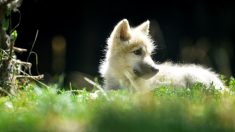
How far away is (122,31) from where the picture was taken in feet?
26.2

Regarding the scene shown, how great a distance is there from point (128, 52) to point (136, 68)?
10.6 inches

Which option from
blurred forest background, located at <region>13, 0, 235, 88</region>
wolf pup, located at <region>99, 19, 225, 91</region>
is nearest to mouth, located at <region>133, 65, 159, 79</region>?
wolf pup, located at <region>99, 19, 225, 91</region>

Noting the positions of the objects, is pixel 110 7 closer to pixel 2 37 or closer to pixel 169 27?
pixel 169 27

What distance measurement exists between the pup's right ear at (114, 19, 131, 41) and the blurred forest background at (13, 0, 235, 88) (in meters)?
4.11

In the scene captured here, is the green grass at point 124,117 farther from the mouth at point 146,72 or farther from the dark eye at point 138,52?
the dark eye at point 138,52

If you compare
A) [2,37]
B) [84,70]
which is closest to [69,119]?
[2,37]

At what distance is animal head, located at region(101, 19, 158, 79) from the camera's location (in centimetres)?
785

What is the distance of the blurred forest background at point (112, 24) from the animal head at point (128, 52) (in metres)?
4.02

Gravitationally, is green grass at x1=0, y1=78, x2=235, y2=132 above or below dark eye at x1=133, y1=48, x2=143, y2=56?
below

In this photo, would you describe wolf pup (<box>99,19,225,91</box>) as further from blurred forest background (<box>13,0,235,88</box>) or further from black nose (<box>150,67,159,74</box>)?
blurred forest background (<box>13,0,235,88</box>)

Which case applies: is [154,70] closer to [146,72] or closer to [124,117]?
[146,72]

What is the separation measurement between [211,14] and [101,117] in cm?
877

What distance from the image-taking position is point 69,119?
420 cm

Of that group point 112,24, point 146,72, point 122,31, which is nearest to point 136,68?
point 146,72
